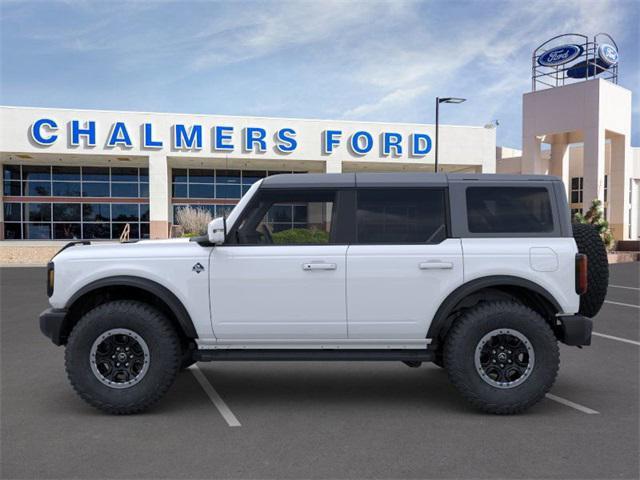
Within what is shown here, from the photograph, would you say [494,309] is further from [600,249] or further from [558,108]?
[558,108]

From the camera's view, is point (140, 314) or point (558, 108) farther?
point (558, 108)

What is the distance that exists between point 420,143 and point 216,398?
29272 mm

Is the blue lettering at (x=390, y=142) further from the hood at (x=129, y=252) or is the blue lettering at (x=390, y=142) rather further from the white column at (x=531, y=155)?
the hood at (x=129, y=252)

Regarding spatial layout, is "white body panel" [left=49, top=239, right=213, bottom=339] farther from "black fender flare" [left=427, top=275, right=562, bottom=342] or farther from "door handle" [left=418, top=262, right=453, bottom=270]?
"black fender flare" [left=427, top=275, right=562, bottom=342]

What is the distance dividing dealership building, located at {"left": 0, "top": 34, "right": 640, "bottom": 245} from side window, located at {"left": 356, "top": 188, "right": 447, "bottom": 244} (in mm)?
26281

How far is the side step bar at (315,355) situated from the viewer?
15.8ft

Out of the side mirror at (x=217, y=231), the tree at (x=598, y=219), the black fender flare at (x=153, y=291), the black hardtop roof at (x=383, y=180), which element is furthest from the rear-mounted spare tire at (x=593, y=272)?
the tree at (x=598, y=219)

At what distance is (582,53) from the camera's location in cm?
2989

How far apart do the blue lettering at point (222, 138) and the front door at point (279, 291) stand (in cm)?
2618

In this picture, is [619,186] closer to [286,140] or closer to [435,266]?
[286,140]

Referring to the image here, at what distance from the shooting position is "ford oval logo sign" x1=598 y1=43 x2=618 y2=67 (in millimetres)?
30059

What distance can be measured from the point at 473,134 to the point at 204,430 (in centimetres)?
3214

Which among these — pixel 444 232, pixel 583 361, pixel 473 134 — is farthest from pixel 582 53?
pixel 444 232

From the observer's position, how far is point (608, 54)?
99.9ft
